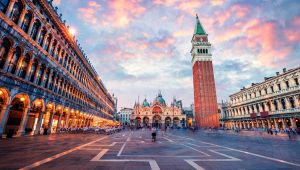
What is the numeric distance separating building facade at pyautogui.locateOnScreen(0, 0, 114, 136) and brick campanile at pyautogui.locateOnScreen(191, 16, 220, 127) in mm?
52978

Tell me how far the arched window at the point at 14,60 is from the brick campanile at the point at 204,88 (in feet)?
210

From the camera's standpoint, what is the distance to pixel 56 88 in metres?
23.8

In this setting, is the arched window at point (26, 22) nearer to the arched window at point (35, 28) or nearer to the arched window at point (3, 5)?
the arched window at point (35, 28)

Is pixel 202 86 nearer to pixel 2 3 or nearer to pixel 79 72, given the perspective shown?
pixel 79 72

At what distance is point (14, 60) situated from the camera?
49.6ft

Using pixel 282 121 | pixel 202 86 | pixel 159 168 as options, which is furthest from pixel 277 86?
pixel 159 168

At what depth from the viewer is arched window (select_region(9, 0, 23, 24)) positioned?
1482 centimetres

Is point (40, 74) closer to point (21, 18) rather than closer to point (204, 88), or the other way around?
point (21, 18)

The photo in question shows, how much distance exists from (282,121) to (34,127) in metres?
50.9

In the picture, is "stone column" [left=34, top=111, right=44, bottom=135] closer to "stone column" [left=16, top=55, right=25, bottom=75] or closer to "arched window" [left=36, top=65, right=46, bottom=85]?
"arched window" [left=36, top=65, right=46, bottom=85]

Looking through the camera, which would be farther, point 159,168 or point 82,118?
point 82,118

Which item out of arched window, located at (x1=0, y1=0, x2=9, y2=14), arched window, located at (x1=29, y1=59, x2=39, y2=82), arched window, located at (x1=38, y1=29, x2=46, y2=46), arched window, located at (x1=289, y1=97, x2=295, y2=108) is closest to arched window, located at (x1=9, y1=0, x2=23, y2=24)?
arched window, located at (x1=0, y1=0, x2=9, y2=14)

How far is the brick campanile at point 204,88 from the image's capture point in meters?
65.2

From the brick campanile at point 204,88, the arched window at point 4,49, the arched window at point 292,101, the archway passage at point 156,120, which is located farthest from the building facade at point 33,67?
the archway passage at point 156,120
